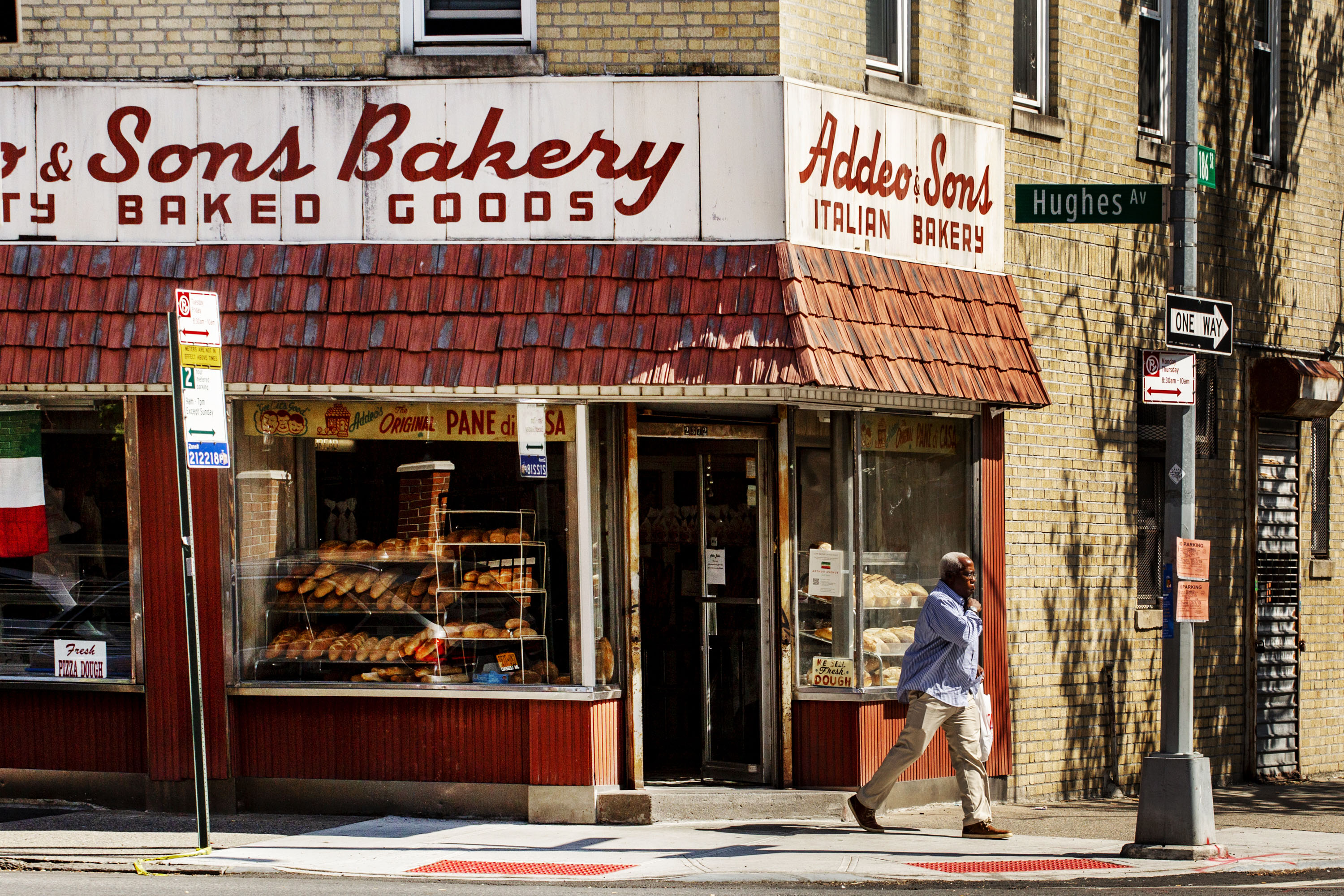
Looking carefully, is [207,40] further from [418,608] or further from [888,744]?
[888,744]

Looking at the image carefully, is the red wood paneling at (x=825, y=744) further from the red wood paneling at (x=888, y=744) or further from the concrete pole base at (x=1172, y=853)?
the concrete pole base at (x=1172, y=853)

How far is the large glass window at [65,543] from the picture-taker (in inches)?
423

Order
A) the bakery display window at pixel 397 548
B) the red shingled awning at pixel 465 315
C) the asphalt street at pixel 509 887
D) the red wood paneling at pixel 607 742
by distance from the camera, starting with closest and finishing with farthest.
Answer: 1. the asphalt street at pixel 509 887
2. the red shingled awning at pixel 465 315
3. the red wood paneling at pixel 607 742
4. the bakery display window at pixel 397 548


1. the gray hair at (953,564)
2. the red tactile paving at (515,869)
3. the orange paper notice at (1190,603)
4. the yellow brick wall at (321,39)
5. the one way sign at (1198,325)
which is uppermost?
the yellow brick wall at (321,39)

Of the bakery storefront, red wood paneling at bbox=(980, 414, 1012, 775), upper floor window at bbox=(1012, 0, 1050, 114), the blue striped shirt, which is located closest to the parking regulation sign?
the bakery storefront

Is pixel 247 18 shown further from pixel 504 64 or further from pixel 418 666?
pixel 418 666

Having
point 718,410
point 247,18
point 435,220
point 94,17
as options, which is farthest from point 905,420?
point 94,17

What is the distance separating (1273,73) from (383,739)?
34.2 feet

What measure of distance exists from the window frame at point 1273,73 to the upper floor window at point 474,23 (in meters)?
7.68

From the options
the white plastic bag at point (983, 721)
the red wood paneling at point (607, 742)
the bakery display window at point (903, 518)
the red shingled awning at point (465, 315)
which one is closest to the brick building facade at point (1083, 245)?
the bakery display window at point (903, 518)

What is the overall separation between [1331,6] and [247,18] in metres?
10.7

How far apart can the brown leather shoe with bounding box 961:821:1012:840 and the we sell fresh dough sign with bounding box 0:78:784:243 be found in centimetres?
403

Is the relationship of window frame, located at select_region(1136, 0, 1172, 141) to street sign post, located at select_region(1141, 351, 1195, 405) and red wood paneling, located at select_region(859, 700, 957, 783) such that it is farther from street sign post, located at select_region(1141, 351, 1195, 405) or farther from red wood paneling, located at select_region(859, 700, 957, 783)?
red wood paneling, located at select_region(859, 700, 957, 783)

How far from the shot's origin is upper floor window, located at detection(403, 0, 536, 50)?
1080 centimetres
